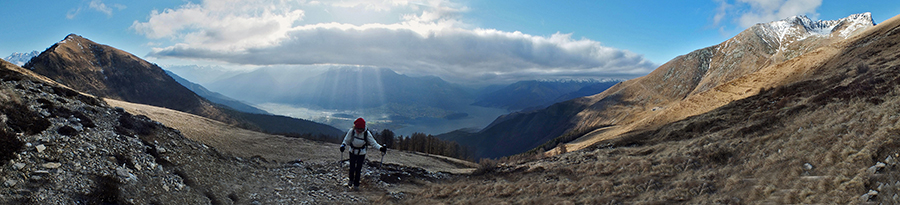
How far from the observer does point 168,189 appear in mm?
9594

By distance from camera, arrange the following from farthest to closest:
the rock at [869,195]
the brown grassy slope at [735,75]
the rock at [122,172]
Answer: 1. the brown grassy slope at [735,75]
2. the rock at [122,172]
3. the rock at [869,195]

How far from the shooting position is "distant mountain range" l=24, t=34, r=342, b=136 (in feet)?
373

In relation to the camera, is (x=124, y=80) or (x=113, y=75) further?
(x=124, y=80)

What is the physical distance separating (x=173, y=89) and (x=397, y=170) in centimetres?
18252

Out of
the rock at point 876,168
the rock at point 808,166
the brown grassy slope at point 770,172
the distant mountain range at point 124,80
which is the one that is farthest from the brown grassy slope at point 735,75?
the distant mountain range at point 124,80

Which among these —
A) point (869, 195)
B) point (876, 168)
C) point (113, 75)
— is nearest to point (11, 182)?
point (869, 195)

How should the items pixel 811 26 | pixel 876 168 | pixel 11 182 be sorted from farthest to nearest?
pixel 811 26 < pixel 876 168 < pixel 11 182

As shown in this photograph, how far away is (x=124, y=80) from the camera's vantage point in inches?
5733

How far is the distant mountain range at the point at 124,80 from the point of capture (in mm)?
113750

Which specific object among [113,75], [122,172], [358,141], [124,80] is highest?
[113,75]

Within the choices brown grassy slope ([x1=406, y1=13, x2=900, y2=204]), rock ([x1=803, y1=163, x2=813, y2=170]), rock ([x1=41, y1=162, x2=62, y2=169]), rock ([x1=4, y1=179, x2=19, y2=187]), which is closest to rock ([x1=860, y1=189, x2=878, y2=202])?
brown grassy slope ([x1=406, y1=13, x2=900, y2=204])

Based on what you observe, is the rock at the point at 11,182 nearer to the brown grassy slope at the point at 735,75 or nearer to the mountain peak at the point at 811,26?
the brown grassy slope at the point at 735,75

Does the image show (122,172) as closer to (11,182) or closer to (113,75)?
(11,182)

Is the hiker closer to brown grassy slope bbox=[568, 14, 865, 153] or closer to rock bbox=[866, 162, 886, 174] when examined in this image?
rock bbox=[866, 162, 886, 174]
